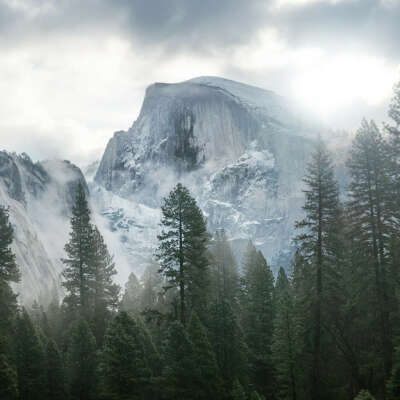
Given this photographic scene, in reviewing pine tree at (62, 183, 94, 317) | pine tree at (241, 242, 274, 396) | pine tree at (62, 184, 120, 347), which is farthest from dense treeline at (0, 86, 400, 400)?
pine tree at (62, 184, 120, 347)

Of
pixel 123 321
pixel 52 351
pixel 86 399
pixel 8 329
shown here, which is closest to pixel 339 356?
pixel 123 321

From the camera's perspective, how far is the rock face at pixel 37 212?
8744 cm

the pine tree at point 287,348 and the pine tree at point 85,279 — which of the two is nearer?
the pine tree at point 287,348

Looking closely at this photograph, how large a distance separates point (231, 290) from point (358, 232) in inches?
836

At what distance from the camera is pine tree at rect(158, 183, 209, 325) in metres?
27.4

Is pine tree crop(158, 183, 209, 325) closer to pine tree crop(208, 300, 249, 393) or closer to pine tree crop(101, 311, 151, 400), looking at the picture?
pine tree crop(208, 300, 249, 393)

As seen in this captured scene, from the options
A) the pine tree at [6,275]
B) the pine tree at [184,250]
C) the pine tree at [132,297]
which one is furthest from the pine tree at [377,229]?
the pine tree at [132,297]

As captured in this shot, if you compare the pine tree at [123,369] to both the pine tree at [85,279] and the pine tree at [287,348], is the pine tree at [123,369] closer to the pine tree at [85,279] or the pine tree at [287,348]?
the pine tree at [287,348]

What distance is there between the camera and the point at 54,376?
30.5 meters

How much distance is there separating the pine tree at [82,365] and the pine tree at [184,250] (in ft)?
25.2

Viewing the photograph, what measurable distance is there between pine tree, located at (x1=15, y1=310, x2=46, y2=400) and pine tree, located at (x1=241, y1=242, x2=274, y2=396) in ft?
45.2

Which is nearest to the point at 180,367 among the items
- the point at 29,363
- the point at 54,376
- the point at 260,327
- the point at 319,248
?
the point at 319,248

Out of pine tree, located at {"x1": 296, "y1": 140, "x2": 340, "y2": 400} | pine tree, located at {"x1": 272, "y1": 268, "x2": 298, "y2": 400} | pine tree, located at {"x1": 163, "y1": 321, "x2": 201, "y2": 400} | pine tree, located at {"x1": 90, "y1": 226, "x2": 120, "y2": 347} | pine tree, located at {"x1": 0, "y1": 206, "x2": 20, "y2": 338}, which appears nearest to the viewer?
pine tree, located at {"x1": 163, "y1": 321, "x2": 201, "y2": 400}

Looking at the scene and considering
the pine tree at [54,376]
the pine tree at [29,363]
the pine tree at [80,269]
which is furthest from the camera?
the pine tree at [80,269]
